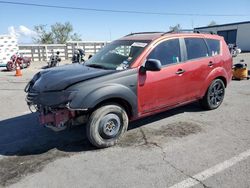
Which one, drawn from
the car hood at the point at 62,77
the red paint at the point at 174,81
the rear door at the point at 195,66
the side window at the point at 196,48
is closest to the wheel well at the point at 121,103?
the red paint at the point at 174,81

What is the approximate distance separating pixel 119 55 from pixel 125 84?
0.86 meters

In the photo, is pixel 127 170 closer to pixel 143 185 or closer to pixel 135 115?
pixel 143 185

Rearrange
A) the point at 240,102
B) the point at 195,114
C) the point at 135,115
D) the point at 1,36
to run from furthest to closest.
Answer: the point at 1,36, the point at 240,102, the point at 195,114, the point at 135,115

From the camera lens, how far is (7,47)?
22078mm

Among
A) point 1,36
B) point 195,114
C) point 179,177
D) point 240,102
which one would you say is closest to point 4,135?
point 179,177

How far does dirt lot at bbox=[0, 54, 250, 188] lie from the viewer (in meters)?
3.53

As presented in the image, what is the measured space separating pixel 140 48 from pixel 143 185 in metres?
2.54

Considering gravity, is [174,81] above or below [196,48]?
below

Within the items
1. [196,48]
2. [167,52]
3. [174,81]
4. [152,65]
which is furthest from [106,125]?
[196,48]

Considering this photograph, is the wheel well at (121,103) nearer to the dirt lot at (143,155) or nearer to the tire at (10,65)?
the dirt lot at (143,155)

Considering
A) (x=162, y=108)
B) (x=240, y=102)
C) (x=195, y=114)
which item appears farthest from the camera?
(x=240, y=102)

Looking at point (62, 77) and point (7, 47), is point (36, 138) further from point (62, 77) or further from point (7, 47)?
point (7, 47)

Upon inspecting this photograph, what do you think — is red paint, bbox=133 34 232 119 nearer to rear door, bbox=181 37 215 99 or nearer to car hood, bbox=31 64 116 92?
rear door, bbox=181 37 215 99

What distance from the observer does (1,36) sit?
2206 cm
